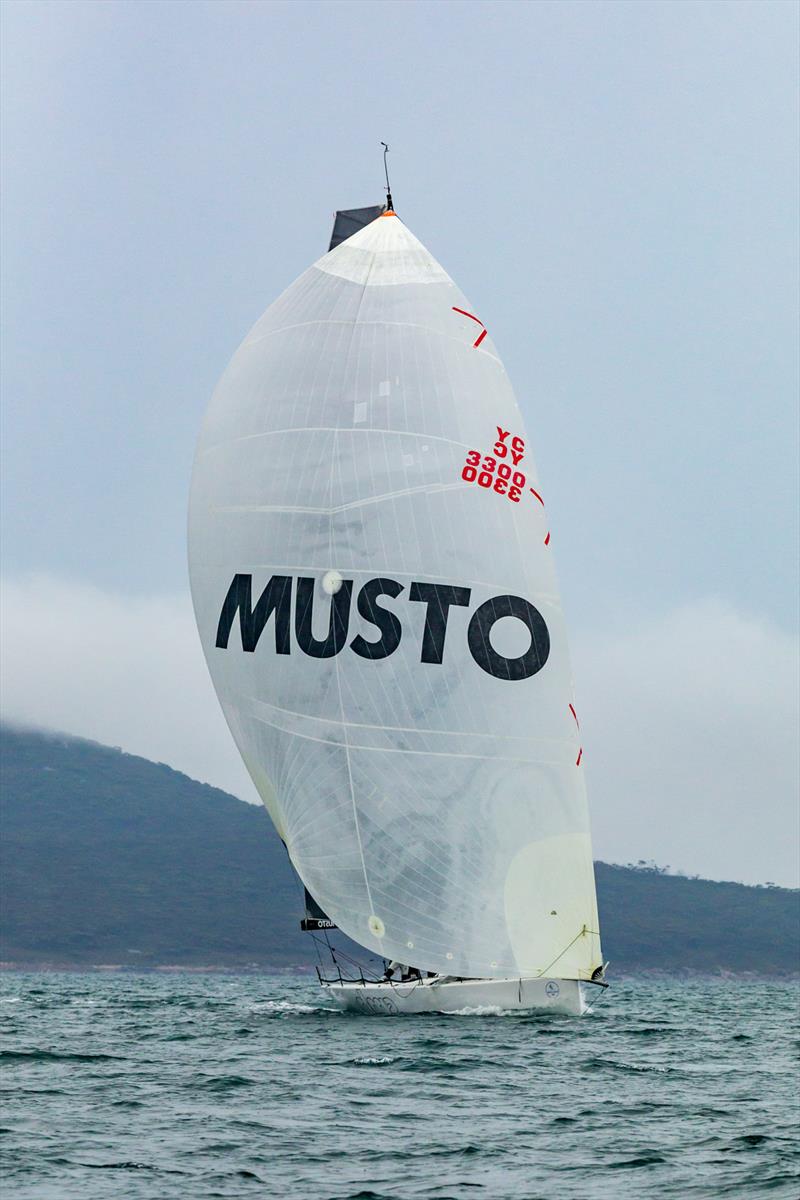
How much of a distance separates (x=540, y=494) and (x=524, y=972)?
8.39m

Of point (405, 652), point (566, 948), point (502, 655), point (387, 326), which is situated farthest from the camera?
point (387, 326)

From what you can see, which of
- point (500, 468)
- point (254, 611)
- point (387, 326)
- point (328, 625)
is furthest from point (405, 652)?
point (387, 326)

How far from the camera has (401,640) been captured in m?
27.4

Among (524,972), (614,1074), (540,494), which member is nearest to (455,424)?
(540,494)

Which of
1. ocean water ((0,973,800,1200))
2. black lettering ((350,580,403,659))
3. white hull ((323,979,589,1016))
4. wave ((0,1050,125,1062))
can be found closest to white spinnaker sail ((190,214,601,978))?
black lettering ((350,580,403,659))

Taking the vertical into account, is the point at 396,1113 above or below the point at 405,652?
below

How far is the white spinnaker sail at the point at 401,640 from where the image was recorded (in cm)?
2716

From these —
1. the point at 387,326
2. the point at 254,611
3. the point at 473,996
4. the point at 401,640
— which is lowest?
the point at 473,996

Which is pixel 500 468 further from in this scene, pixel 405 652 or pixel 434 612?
pixel 405 652

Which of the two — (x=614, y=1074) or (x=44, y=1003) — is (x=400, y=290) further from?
(x=44, y=1003)

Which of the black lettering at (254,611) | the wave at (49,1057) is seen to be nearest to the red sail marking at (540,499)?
the black lettering at (254,611)

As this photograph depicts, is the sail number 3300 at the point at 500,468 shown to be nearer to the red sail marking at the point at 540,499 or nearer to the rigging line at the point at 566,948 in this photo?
the red sail marking at the point at 540,499

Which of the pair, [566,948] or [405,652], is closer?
[405,652]

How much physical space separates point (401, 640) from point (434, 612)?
0.73 m
